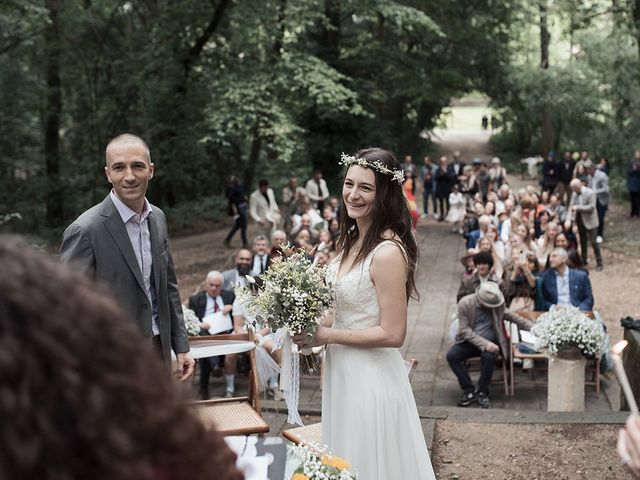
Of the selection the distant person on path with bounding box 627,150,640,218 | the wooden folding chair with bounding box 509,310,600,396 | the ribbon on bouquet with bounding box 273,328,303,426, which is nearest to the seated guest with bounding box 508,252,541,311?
the wooden folding chair with bounding box 509,310,600,396

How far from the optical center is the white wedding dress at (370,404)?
378cm

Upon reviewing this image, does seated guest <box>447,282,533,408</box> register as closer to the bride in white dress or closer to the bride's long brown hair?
the bride in white dress

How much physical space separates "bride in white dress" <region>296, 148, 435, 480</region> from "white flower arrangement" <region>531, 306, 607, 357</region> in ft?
15.4

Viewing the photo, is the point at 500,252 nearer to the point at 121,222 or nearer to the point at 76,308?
the point at 121,222

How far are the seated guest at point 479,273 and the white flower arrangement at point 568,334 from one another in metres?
1.35

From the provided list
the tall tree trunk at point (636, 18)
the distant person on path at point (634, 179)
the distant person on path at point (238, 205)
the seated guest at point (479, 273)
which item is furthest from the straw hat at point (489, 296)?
the tall tree trunk at point (636, 18)

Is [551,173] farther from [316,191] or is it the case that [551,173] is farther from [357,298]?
[357,298]

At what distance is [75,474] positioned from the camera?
905mm

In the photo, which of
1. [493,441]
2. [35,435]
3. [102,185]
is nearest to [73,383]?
[35,435]

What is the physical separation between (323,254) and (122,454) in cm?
925

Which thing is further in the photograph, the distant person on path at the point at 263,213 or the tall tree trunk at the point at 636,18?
the tall tree trunk at the point at 636,18

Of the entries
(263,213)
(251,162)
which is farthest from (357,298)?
(251,162)

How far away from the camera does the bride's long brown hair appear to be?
12.5 feet

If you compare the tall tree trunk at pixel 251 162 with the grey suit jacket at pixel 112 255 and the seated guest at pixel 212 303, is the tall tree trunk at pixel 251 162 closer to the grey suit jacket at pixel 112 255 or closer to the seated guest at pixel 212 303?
the seated guest at pixel 212 303
